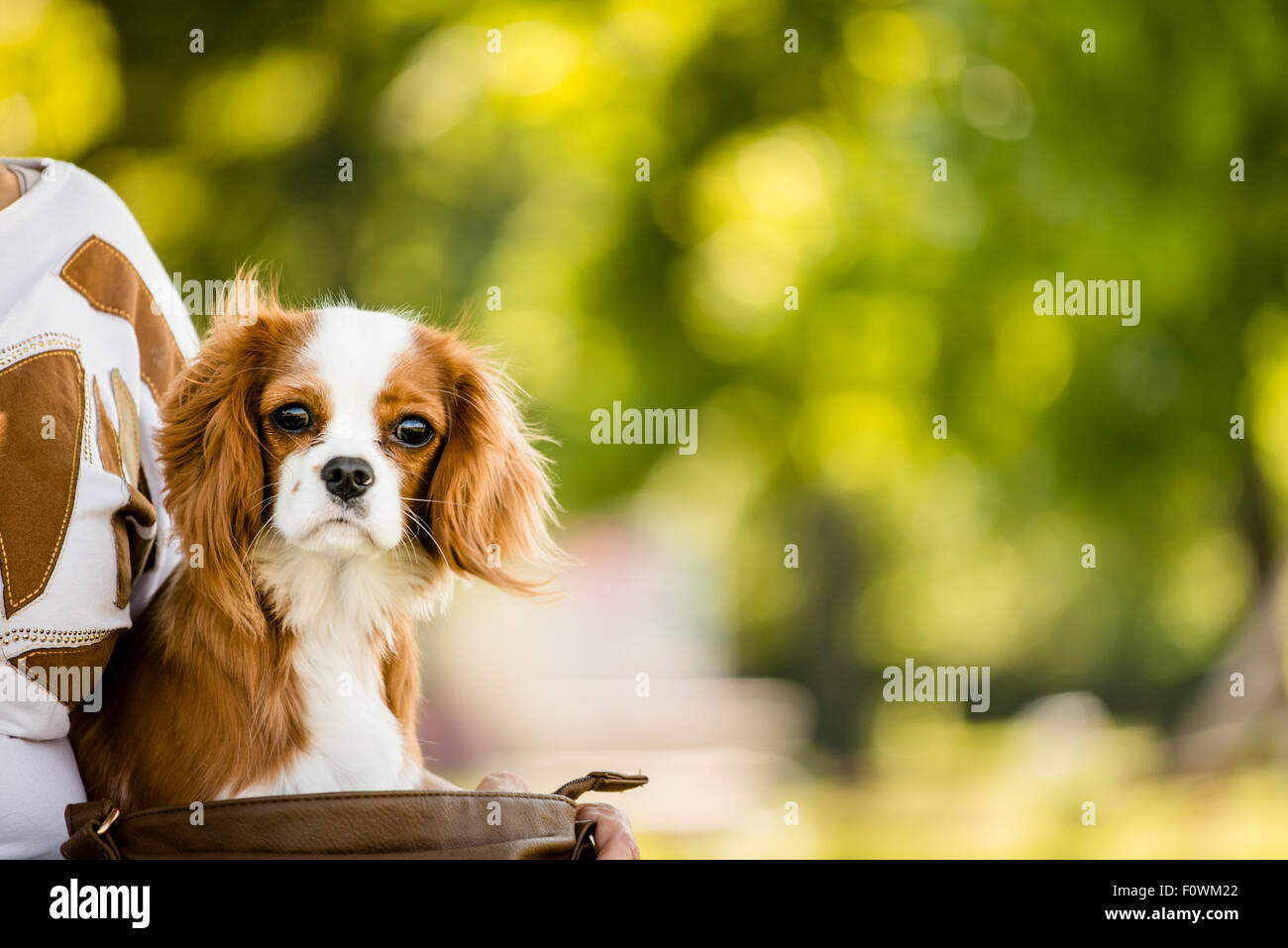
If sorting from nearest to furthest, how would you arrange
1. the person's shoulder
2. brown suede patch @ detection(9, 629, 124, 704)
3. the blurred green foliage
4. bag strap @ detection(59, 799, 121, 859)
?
1. bag strap @ detection(59, 799, 121, 859)
2. brown suede patch @ detection(9, 629, 124, 704)
3. the person's shoulder
4. the blurred green foliage

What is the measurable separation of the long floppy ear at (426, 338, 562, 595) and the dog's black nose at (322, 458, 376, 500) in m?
0.14

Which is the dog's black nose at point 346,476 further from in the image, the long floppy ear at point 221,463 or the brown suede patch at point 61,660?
the brown suede patch at point 61,660

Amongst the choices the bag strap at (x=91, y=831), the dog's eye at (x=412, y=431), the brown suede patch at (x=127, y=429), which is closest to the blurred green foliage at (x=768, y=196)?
the brown suede patch at (x=127, y=429)

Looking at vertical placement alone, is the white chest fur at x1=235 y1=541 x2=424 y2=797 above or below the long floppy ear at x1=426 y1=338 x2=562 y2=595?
below

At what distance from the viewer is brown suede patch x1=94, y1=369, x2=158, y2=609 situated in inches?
55.0

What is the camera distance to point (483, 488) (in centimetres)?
144

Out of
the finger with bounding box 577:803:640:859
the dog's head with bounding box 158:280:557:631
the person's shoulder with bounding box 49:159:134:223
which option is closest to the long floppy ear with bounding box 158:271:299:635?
the dog's head with bounding box 158:280:557:631

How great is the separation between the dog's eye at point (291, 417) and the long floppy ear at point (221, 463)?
32mm

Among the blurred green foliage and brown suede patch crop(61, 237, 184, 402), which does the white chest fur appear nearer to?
brown suede patch crop(61, 237, 184, 402)

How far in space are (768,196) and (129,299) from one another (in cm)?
344

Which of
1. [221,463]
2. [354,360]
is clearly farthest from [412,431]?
[221,463]

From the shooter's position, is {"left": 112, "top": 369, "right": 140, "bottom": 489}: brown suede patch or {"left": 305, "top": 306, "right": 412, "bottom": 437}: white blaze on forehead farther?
{"left": 112, "top": 369, "right": 140, "bottom": 489}: brown suede patch

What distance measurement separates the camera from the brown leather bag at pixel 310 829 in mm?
1192
